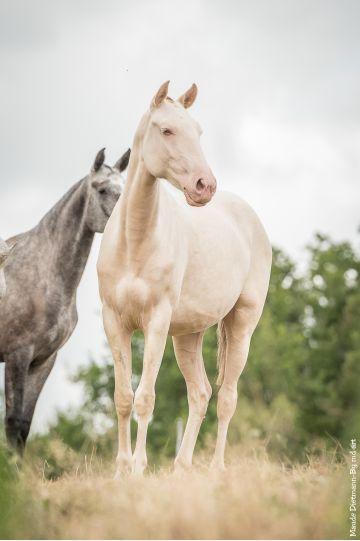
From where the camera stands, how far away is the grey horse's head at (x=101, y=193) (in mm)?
9016

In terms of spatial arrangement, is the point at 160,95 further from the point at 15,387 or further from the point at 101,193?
the point at 15,387

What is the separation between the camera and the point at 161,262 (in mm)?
7020

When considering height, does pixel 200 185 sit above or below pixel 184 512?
above

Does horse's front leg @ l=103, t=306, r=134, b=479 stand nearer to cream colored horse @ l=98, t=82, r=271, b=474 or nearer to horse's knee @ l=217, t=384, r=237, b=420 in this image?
cream colored horse @ l=98, t=82, r=271, b=474

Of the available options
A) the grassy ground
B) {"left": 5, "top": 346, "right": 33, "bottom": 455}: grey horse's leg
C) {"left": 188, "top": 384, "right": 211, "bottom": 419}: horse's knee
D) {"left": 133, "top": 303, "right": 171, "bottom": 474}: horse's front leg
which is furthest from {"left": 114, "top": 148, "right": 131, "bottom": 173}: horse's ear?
the grassy ground

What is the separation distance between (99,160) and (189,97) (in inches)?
87.5

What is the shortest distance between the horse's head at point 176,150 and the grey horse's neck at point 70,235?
237 centimetres

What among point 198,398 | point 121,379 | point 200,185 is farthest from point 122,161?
point 200,185

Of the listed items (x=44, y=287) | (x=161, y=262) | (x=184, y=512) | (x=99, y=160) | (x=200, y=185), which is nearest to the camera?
(x=184, y=512)

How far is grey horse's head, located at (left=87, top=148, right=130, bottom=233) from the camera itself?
355 inches

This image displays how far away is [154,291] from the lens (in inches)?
273

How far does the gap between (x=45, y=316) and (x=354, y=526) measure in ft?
16.2

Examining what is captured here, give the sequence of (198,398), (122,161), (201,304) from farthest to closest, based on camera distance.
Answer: (122,161)
(198,398)
(201,304)

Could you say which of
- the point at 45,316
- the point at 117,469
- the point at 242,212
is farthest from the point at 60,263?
the point at 117,469
